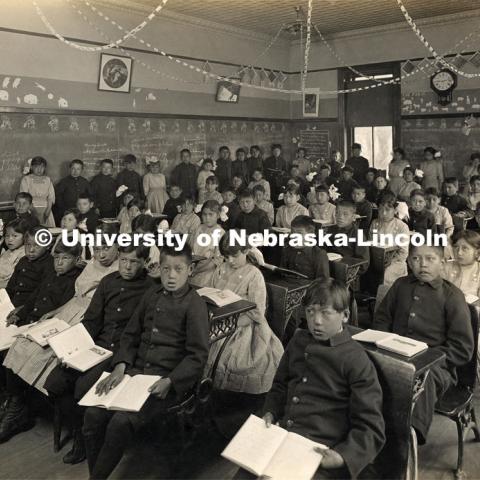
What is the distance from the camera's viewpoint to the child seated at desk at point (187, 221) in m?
6.30

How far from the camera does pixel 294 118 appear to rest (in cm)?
1161

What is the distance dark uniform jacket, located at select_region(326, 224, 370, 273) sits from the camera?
453cm

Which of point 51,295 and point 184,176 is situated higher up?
point 184,176

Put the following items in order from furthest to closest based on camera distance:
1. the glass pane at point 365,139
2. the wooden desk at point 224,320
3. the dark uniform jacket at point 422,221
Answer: the glass pane at point 365,139
the dark uniform jacket at point 422,221
the wooden desk at point 224,320

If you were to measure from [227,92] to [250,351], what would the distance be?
7.72m

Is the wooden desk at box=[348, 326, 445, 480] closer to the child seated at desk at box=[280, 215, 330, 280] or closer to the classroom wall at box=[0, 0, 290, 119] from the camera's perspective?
the child seated at desk at box=[280, 215, 330, 280]

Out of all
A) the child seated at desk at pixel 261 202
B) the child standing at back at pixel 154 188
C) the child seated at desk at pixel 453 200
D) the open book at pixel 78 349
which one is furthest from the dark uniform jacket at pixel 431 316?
the child standing at back at pixel 154 188

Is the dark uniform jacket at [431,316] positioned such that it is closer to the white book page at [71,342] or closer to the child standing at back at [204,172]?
the white book page at [71,342]

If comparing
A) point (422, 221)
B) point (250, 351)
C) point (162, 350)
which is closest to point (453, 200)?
point (422, 221)

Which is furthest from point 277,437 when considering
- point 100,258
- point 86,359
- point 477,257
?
point 477,257

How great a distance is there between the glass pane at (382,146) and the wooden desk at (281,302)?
7769mm

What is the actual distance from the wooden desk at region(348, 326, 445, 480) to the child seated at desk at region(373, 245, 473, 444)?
411mm

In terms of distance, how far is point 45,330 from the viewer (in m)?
2.88

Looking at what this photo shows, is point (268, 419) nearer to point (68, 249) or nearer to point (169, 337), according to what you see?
point (169, 337)
